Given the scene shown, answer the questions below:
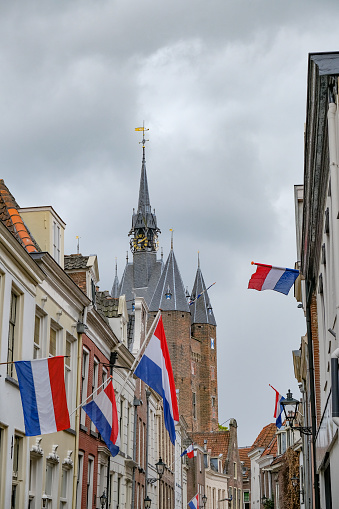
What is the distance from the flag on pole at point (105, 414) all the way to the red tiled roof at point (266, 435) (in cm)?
5333

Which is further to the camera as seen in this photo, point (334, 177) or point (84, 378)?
point (84, 378)

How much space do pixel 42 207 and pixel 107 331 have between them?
6570 mm

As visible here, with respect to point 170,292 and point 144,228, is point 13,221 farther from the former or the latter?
point 144,228

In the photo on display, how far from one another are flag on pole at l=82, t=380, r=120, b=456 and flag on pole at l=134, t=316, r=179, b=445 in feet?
4.72

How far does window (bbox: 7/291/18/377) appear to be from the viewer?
1628 centimetres

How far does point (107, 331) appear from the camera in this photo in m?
26.2

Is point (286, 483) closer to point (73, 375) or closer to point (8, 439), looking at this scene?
point (73, 375)

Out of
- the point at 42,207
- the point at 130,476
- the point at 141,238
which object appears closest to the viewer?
the point at 42,207

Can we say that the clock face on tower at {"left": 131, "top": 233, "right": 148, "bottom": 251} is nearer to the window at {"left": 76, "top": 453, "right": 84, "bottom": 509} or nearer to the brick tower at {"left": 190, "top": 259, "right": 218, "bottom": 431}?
the brick tower at {"left": 190, "top": 259, "right": 218, "bottom": 431}

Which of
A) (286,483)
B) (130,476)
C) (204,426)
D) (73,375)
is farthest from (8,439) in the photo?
(204,426)

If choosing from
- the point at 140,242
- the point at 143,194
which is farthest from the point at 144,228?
the point at 143,194

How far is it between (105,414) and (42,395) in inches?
192

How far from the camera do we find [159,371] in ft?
56.1

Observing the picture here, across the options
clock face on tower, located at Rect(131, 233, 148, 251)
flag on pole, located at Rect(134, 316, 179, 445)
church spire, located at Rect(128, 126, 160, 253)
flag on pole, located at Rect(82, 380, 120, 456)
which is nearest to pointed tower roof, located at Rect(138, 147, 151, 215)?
church spire, located at Rect(128, 126, 160, 253)
